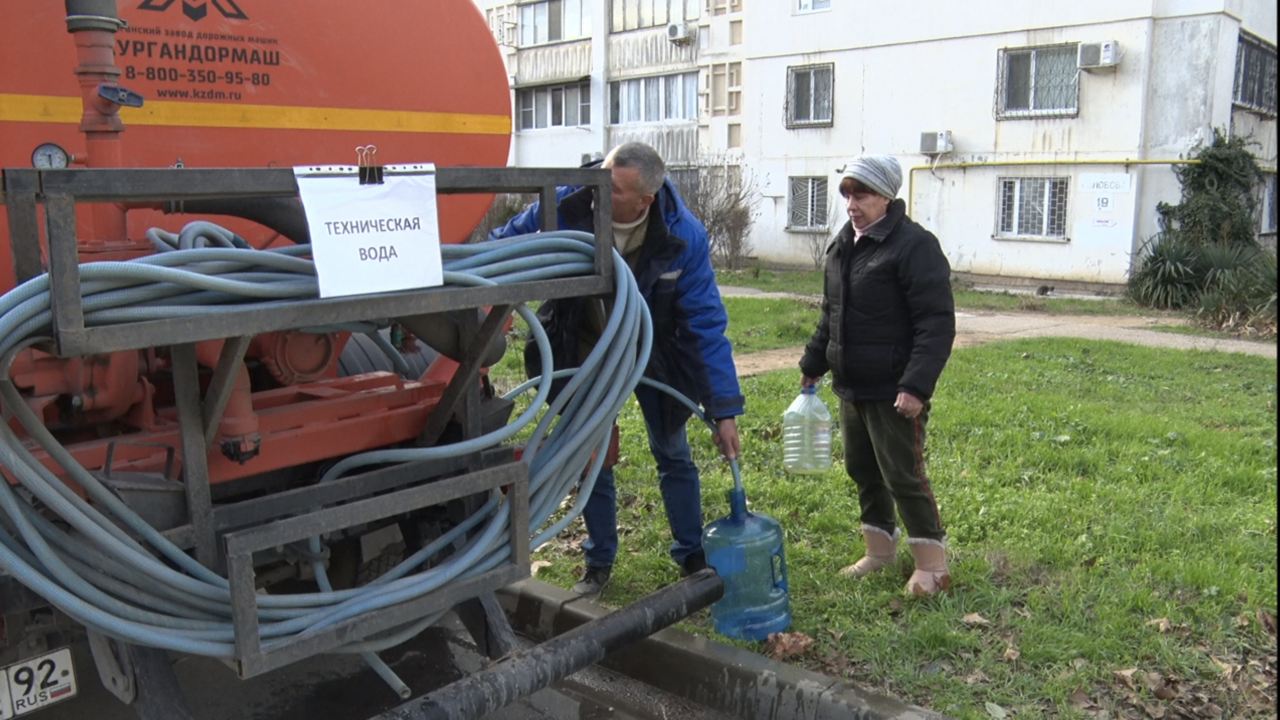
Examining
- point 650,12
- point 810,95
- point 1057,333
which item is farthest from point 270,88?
point 650,12

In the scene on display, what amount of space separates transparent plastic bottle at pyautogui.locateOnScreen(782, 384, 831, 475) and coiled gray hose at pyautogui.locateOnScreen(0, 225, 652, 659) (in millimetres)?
1662

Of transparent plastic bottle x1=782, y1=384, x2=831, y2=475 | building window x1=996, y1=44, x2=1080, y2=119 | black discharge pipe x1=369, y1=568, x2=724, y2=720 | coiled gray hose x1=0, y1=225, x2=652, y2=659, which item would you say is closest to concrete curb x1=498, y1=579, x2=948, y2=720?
black discharge pipe x1=369, y1=568, x2=724, y2=720

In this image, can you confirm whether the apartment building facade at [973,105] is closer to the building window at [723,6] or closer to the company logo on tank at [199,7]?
the building window at [723,6]

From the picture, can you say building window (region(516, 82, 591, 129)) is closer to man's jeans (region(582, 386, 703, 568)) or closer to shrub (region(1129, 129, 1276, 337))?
shrub (region(1129, 129, 1276, 337))

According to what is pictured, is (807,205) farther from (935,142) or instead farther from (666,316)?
(666,316)

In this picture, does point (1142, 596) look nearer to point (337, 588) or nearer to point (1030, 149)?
point (337, 588)

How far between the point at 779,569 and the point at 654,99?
22.5 metres

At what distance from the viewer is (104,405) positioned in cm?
254

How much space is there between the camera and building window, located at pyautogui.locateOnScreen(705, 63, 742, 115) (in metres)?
22.9

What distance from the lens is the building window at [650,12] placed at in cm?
2403

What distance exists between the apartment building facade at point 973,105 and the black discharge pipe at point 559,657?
15.7 m

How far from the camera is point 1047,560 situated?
13.5 feet

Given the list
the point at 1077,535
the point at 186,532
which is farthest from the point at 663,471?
the point at 186,532

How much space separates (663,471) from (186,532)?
2064mm
